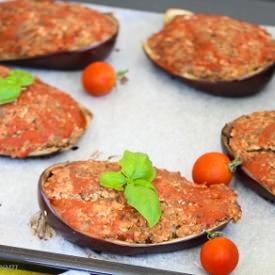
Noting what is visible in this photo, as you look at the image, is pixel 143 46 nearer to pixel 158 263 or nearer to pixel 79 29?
pixel 79 29

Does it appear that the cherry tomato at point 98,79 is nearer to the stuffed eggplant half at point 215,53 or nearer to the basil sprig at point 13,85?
the stuffed eggplant half at point 215,53

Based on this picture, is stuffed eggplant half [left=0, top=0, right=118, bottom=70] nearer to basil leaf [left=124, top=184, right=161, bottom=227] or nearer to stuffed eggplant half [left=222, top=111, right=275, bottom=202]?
stuffed eggplant half [left=222, top=111, right=275, bottom=202]

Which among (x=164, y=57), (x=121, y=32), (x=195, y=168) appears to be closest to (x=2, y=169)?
(x=195, y=168)

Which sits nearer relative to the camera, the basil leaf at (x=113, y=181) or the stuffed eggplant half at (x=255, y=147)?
the basil leaf at (x=113, y=181)

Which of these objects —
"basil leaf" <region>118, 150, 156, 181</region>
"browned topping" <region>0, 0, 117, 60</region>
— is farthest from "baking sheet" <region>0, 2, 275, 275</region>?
"basil leaf" <region>118, 150, 156, 181</region>

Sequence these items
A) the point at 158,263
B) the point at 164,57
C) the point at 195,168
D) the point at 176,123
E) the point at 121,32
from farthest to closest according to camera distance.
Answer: the point at 121,32 → the point at 164,57 → the point at 176,123 → the point at 195,168 → the point at 158,263

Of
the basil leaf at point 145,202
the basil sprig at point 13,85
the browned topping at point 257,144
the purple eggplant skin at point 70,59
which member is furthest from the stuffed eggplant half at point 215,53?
the basil leaf at point 145,202
